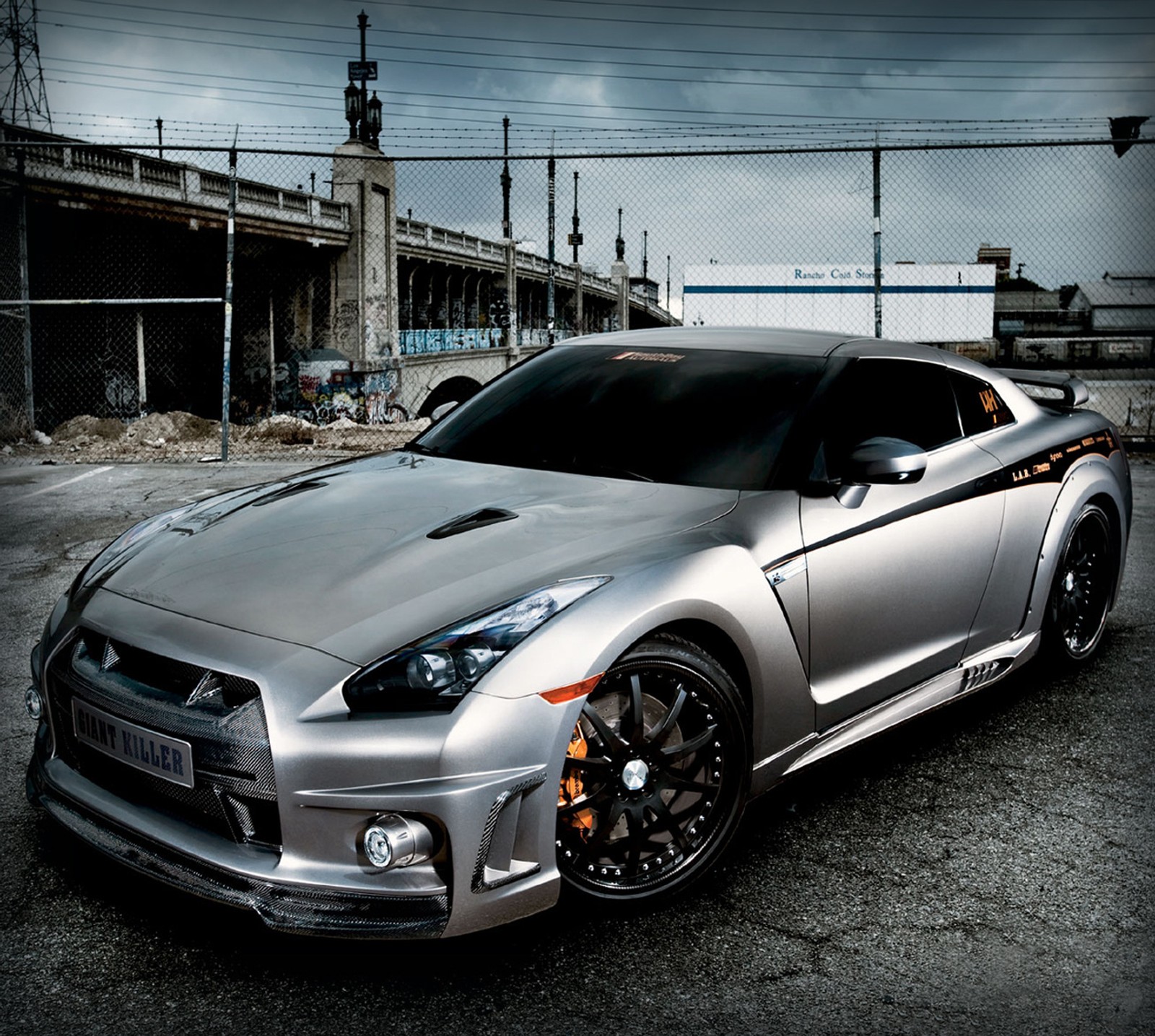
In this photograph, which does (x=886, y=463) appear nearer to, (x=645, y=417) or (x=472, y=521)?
(x=645, y=417)

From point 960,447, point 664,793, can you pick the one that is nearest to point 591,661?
point 664,793

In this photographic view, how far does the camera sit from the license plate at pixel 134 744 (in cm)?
241

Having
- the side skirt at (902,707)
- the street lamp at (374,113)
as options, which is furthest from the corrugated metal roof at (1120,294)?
the side skirt at (902,707)

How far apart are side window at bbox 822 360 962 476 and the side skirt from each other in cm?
74

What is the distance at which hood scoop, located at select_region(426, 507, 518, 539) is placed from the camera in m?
2.93

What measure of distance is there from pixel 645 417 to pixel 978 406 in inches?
53.6

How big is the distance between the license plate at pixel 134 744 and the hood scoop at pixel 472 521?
2.72ft

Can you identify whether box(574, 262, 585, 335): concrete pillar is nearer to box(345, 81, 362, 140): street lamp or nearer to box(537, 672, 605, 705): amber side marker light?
box(345, 81, 362, 140): street lamp

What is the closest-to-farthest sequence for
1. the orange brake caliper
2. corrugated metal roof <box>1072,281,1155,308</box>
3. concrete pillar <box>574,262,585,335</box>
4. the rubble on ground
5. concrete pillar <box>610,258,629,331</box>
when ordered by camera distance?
1. the orange brake caliper
2. the rubble on ground
3. concrete pillar <box>574,262,585,335</box>
4. concrete pillar <box>610,258,629,331</box>
5. corrugated metal roof <box>1072,281,1155,308</box>

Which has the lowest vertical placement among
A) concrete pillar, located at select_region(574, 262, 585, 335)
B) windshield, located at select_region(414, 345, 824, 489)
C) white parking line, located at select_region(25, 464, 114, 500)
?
white parking line, located at select_region(25, 464, 114, 500)

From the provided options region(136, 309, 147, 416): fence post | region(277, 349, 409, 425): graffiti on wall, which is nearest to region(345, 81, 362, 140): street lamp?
region(277, 349, 409, 425): graffiti on wall

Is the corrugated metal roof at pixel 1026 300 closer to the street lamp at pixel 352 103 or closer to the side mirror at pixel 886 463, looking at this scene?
the street lamp at pixel 352 103

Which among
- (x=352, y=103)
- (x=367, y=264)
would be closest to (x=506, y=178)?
(x=367, y=264)

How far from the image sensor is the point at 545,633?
2445 millimetres
